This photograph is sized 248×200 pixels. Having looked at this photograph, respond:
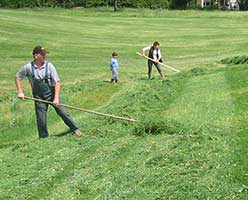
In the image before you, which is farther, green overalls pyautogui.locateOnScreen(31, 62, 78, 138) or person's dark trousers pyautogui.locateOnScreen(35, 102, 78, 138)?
person's dark trousers pyautogui.locateOnScreen(35, 102, 78, 138)

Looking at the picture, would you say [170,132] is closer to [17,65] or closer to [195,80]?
[195,80]

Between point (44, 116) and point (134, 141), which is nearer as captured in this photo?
point (134, 141)

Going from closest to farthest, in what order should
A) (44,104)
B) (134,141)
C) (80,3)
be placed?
(134,141), (44,104), (80,3)

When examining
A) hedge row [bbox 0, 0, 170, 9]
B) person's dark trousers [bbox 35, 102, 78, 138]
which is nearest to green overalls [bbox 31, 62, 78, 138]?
person's dark trousers [bbox 35, 102, 78, 138]

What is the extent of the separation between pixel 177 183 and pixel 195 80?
13.5 meters

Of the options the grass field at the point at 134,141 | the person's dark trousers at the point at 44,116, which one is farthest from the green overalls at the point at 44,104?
the grass field at the point at 134,141

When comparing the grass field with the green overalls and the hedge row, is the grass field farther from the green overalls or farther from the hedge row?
the hedge row

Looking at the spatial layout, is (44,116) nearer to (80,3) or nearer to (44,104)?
(44,104)

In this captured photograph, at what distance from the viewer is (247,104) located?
15445 mm

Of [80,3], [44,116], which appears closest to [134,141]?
[44,116]

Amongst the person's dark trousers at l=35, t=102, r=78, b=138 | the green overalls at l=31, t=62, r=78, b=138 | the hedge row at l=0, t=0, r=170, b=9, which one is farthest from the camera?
the hedge row at l=0, t=0, r=170, b=9

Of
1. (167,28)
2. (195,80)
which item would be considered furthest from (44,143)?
(167,28)

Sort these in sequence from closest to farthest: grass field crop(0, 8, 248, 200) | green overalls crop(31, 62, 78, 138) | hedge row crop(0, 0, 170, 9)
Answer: grass field crop(0, 8, 248, 200) < green overalls crop(31, 62, 78, 138) < hedge row crop(0, 0, 170, 9)

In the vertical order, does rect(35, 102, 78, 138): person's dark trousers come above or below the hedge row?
above
